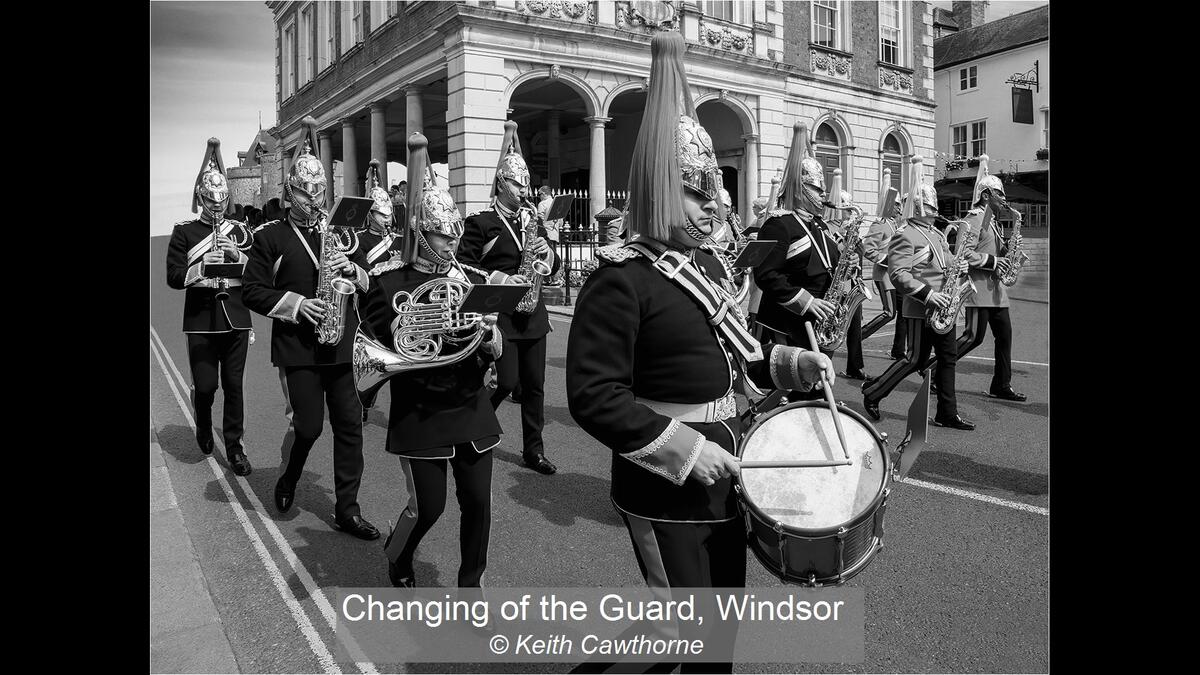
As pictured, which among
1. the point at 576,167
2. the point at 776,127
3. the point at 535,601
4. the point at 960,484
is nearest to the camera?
the point at 535,601

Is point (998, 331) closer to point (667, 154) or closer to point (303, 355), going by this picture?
point (303, 355)

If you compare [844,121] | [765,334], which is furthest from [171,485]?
[844,121]

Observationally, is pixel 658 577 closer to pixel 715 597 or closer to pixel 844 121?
pixel 715 597

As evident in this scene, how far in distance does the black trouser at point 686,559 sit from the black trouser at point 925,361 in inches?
209

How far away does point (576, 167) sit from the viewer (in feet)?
92.8

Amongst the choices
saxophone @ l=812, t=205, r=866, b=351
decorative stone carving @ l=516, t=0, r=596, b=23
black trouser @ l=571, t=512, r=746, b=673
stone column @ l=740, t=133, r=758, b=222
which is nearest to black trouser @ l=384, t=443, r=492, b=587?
black trouser @ l=571, t=512, r=746, b=673

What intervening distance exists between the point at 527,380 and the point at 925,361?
3.76m

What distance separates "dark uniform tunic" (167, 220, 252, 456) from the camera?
6641 millimetres

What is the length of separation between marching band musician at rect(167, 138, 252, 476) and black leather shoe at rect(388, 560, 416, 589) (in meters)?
3.32

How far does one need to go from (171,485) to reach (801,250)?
4.77 metres

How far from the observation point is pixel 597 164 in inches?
822

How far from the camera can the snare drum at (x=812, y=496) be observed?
235 centimetres

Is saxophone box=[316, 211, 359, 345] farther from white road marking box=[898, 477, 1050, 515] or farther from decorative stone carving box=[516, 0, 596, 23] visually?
decorative stone carving box=[516, 0, 596, 23]

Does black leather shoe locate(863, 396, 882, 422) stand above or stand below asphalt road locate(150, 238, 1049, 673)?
above
